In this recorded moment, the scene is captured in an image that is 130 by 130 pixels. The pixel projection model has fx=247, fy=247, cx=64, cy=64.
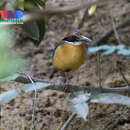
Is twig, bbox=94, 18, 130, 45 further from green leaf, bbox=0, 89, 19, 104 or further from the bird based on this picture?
green leaf, bbox=0, 89, 19, 104

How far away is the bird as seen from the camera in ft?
8.35

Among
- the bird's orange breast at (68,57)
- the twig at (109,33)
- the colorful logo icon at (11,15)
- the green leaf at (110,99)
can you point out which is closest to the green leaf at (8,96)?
the green leaf at (110,99)

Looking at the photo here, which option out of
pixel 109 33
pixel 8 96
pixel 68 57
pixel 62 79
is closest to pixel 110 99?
pixel 8 96

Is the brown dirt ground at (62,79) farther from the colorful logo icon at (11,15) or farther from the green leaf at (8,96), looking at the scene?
the green leaf at (8,96)

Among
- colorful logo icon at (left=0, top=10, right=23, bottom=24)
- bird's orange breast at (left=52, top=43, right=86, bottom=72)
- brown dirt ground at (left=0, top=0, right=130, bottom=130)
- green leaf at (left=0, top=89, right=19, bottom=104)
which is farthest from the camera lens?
brown dirt ground at (left=0, top=0, right=130, bottom=130)

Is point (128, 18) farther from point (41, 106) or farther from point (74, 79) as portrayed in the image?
point (41, 106)

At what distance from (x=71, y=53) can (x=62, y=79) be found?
→ 3.71 ft

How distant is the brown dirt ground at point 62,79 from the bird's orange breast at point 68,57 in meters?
0.31

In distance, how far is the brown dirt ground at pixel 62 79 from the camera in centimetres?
272

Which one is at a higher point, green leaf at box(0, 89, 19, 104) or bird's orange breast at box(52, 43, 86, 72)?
bird's orange breast at box(52, 43, 86, 72)

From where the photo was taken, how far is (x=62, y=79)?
3666 mm

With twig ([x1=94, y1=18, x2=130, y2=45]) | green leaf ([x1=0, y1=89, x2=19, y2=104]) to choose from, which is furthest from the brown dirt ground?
green leaf ([x1=0, y1=89, x2=19, y2=104])

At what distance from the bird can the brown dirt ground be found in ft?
0.76

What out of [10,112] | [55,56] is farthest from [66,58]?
[10,112]
